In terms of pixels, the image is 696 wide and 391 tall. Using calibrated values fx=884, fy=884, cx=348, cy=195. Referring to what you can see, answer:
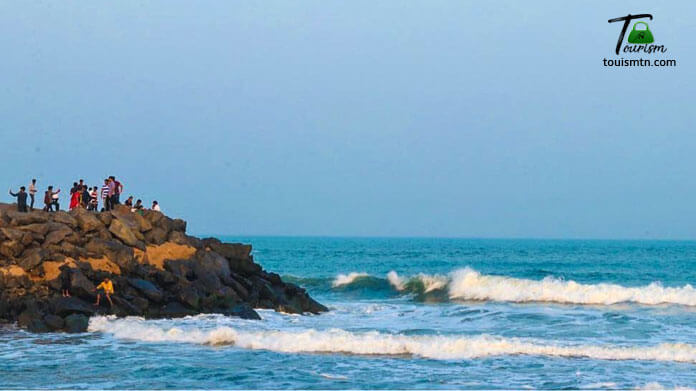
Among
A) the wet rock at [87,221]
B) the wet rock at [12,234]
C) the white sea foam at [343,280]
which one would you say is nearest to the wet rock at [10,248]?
the wet rock at [12,234]

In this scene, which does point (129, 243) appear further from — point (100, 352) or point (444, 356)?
point (444, 356)

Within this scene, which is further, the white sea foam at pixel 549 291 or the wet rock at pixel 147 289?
the white sea foam at pixel 549 291

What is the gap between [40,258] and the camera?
26578 mm

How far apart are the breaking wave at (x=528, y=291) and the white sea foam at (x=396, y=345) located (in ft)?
52.3

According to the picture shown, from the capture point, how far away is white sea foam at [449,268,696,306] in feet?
124

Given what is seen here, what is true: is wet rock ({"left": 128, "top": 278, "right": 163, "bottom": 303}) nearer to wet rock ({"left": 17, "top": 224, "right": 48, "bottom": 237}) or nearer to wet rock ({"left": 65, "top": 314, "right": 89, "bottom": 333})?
wet rock ({"left": 65, "top": 314, "right": 89, "bottom": 333})

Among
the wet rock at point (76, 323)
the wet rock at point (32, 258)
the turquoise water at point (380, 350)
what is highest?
the wet rock at point (32, 258)

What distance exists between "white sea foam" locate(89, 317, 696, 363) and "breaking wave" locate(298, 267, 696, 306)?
15.9 meters

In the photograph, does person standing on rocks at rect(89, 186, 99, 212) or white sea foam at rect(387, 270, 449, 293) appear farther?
white sea foam at rect(387, 270, 449, 293)

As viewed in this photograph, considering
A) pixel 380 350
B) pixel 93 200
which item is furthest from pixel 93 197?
pixel 380 350

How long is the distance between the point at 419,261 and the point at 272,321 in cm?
5154

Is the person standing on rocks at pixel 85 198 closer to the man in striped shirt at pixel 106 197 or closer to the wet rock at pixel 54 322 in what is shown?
the man in striped shirt at pixel 106 197

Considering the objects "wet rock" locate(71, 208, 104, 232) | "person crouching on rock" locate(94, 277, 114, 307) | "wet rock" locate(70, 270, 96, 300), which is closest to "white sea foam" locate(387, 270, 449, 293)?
"wet rock" locate(71, 208, 104, 232)

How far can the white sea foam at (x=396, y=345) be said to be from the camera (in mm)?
21078
